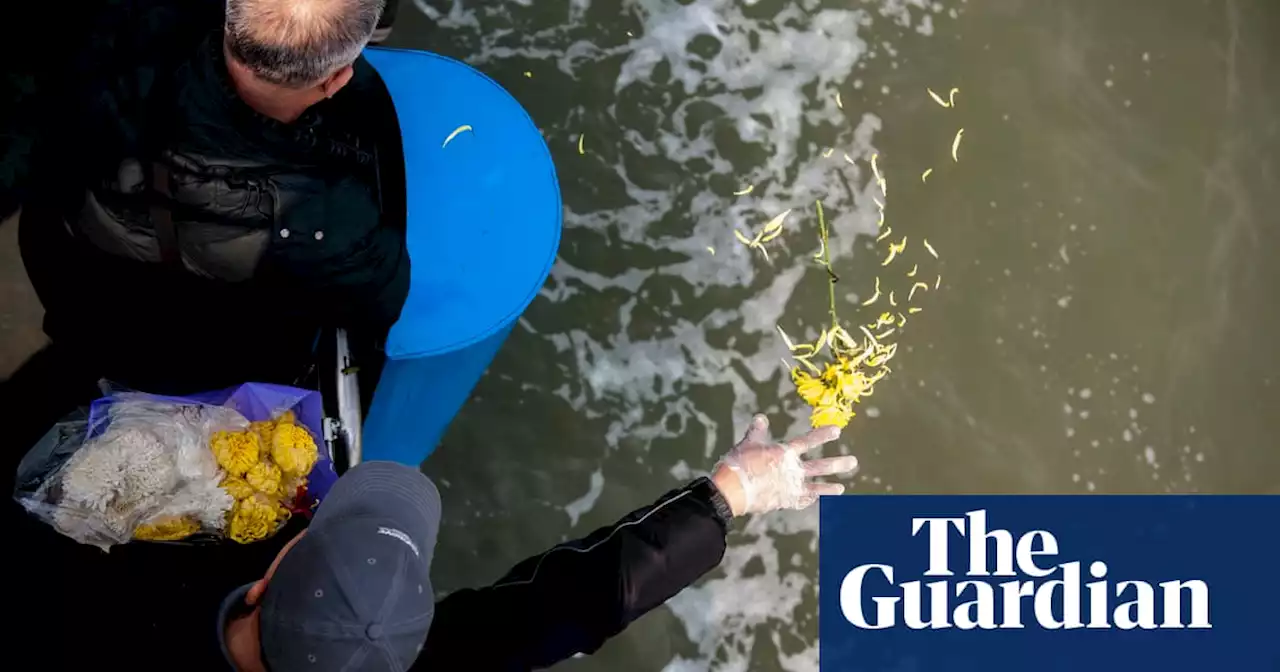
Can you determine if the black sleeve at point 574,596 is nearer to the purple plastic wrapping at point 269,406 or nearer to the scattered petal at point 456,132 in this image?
the purple plastic wrapping at point 269,406

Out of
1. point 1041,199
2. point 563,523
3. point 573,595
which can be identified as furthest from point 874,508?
point 573,595

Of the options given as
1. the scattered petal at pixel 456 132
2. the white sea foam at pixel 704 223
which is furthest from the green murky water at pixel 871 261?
the scattered petal at pixel 456 132

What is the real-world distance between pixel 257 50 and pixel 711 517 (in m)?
1.04

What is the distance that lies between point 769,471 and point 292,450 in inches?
33.6

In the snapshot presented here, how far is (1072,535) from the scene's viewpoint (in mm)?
2516

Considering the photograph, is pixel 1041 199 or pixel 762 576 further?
pixel 1041 199

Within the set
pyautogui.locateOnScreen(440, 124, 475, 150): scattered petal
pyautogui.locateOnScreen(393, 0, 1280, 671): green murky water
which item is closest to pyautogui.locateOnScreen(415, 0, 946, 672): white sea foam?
pyautogui.locateOnScreen(393, 0, 1280, 671): green murky water

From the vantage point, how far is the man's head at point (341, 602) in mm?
1209

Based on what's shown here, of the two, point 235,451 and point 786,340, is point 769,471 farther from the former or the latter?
point 235,451

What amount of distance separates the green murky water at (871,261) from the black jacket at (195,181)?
1.01m

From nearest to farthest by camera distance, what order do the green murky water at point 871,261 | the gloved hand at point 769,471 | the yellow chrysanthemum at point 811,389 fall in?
the gloved hand at point 769,471 < the yellow chrysanthemum at point 811,389 < the green murky water at point 871,261

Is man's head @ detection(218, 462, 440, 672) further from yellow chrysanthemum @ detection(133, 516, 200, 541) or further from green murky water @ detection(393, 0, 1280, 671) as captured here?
green murky water @ detection(393, 0, 1280, 671)

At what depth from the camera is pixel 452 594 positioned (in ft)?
5.18

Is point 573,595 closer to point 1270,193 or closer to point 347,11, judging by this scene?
point 347,11
